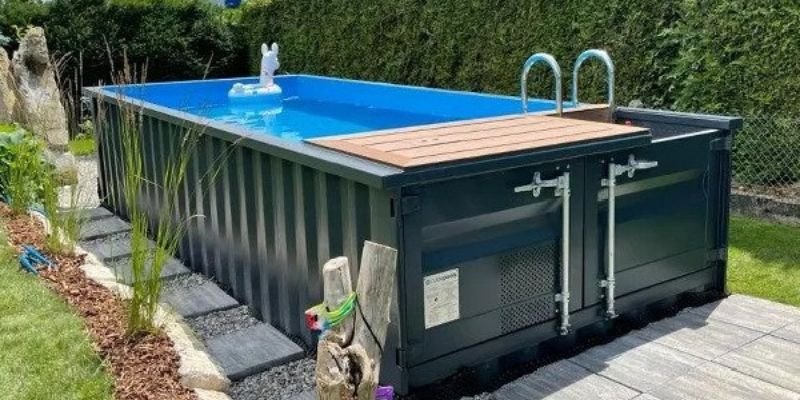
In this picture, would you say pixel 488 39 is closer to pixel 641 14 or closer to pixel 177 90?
pixel 641 14

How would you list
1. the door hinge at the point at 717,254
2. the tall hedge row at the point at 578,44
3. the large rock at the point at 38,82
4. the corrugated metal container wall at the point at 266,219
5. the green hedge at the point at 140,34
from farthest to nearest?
the green hedge at the point at 140,34 < the large rock at the point at 38,82 < the tall hedge row at the point at 578,44 < the door hinge at the point at 717,254 < the corrugated metal container wall at the point at 266,219

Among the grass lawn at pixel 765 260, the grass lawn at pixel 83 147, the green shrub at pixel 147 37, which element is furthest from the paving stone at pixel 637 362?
the green shrub at pixel 147 37

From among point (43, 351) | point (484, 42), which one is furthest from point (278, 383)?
point (484, 42)

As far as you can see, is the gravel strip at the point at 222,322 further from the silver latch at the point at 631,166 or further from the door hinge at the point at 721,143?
the door hinge at the point at 721,143

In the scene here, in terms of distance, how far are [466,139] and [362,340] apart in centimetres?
139

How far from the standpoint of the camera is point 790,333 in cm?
383

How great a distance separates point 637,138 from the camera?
3.69 metres

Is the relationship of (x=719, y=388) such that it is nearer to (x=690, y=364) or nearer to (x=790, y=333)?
(x=690, y=364)

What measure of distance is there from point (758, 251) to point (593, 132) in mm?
2187

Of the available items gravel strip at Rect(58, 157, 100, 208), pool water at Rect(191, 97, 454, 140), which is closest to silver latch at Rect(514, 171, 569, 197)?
gravel strip at Rect(58, 157, 100, 208)

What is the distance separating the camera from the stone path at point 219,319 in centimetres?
368

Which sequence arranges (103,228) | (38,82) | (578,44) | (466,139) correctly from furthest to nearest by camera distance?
1. (38,82)
2. (578,44)
3. (103,228)
4. (466,139)

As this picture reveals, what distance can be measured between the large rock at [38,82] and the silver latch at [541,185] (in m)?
6.01

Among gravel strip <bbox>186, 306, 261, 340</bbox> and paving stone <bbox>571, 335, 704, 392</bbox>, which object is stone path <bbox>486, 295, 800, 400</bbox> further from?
gravel strip <bbox>186, 306, 261, 340</bbox>
